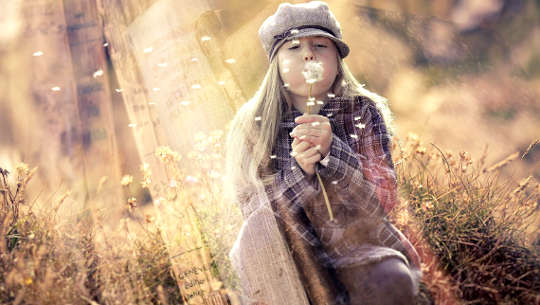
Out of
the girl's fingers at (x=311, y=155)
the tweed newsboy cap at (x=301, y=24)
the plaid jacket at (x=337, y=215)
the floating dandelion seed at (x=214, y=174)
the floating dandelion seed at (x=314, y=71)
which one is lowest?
the plaid jacket at (x=337, y=215)

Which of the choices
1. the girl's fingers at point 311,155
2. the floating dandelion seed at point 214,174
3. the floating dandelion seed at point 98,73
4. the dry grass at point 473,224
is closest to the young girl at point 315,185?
the girl's fingers at point 311,155

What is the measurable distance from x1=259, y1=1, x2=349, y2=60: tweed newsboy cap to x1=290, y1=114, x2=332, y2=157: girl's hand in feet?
0.78

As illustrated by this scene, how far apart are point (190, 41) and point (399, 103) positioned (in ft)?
2.74

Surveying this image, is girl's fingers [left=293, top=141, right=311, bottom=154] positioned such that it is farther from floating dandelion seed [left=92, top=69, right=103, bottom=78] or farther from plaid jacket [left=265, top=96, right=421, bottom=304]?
floating dandelion seed [left=92, top=69, right=103, bottom=78]

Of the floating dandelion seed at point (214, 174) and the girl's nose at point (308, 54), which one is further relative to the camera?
the floating dandelion seed at point (214, 174)

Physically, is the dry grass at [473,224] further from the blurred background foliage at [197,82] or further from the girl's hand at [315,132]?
the girl's hand at [315,132]

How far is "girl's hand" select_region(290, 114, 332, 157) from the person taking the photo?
0.91 meters

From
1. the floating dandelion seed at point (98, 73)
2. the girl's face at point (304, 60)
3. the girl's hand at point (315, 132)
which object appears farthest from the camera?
the floating dandelion seed at point (98, 73)

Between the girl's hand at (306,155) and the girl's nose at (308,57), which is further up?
the girl's nose at (308,57)

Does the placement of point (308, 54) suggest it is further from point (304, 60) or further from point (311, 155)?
point (311, 155)

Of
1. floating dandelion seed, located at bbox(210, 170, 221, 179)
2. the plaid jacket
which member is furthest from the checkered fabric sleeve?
floating dandelion seed, located at bbox(210, 170, 221, 179)

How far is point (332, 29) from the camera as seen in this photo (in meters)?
1.07

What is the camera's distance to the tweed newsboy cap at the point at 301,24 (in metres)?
1.03

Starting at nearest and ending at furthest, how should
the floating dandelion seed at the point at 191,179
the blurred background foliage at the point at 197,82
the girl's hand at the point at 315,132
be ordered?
the girl's hand at the point at 315,132, the blurred background foliage at the point at 197,82, the floating dandelion seed at the point at 191,179
